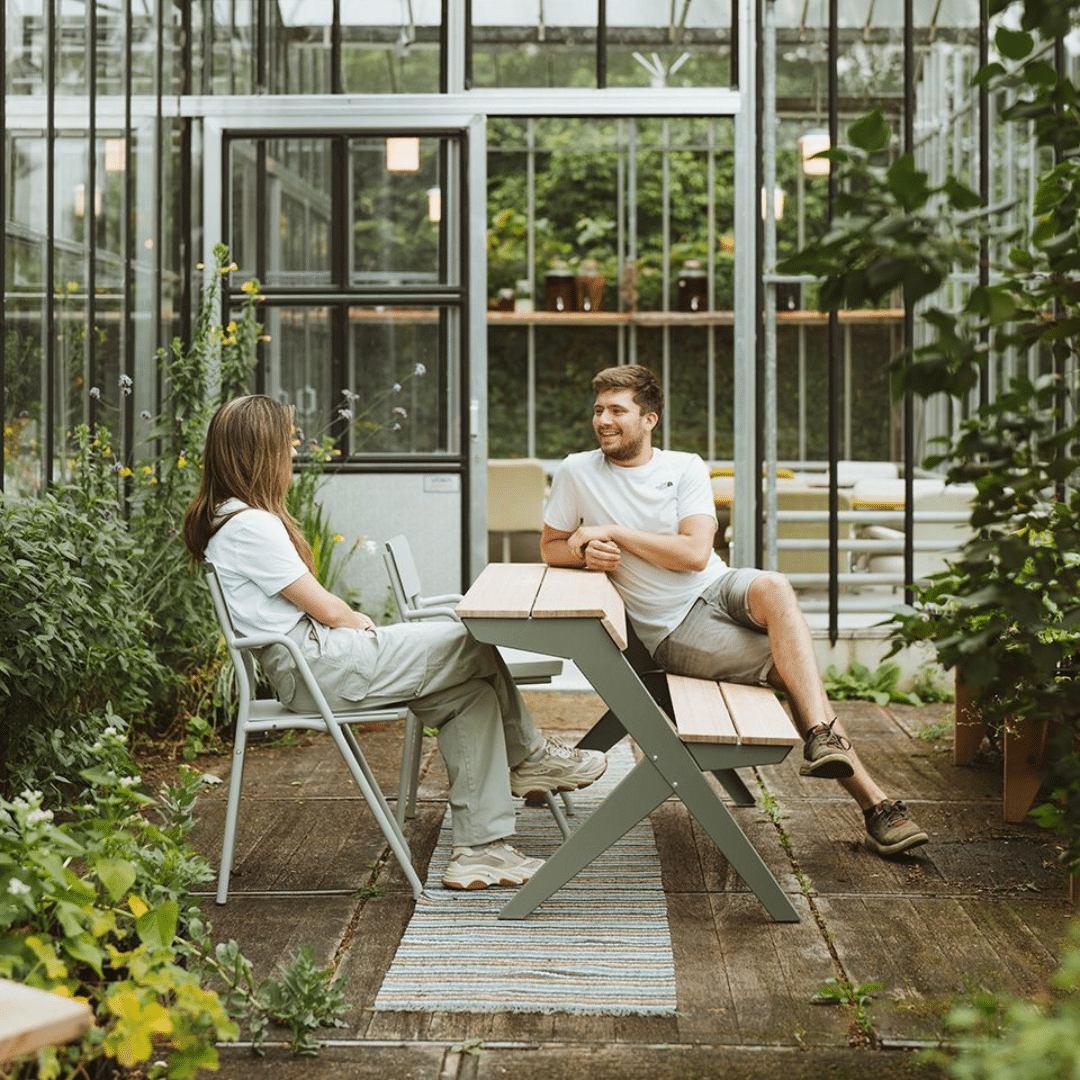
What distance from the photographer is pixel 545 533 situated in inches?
173

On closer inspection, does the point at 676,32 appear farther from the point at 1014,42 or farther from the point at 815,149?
the point at 1014,42

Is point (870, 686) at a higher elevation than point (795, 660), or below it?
below

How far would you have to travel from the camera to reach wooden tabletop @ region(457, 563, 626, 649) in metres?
3.32

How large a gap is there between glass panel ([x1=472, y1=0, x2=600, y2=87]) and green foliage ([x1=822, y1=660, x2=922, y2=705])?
3.16 meters

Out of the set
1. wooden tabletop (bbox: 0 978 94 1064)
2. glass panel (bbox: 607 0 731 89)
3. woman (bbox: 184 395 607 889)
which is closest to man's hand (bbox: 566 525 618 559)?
woman (bbox: 184 395 607 889)

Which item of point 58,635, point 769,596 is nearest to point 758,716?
point 769,596

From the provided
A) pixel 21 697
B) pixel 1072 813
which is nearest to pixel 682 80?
pixel 21 697

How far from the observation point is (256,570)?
3.53 meters

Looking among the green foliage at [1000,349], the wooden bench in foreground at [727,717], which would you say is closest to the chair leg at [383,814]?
the wooden bench in foreground at [727,717]

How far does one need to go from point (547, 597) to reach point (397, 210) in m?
3.32

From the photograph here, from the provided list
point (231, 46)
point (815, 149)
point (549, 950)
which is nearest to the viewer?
point (549, 950)

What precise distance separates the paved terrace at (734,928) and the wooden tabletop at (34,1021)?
0.82 m

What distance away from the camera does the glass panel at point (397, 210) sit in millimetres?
6418

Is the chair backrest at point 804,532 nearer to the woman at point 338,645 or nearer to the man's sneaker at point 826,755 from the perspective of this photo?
the man's sneaker at point 826,755
